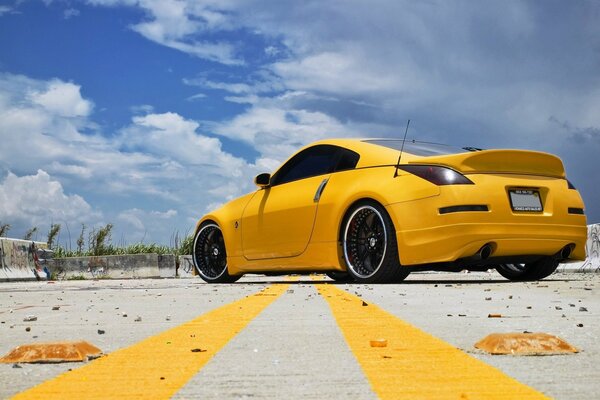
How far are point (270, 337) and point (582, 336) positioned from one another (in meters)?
1.45

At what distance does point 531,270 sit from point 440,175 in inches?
96.6

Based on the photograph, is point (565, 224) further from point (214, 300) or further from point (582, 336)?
point (582, 336)

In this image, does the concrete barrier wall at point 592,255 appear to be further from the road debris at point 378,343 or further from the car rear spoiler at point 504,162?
the road debris at point 378,343

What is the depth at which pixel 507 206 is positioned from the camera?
7.52 m

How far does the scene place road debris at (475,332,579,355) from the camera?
2900mm

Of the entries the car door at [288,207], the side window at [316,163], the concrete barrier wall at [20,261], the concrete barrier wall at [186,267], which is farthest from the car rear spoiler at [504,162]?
the concrete barrier wall at [186,267]

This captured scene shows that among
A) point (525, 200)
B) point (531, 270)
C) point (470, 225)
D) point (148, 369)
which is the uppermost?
point (525, 200)

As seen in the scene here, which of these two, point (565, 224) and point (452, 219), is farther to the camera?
point (565, 224)

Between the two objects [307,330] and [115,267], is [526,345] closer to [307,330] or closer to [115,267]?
[307,330]

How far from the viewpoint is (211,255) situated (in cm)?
1098

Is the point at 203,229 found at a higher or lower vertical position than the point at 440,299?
higher

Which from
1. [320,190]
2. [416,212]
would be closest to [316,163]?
[320,190]

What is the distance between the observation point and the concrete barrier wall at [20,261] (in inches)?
603

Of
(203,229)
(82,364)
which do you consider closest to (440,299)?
(82,364)
